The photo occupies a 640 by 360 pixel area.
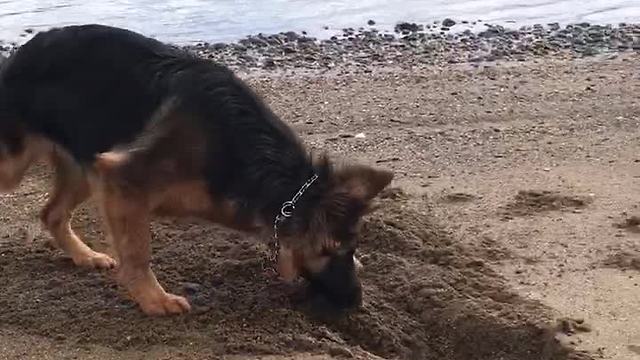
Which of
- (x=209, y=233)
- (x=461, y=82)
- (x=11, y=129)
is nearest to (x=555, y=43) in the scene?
(x=461, y=82)

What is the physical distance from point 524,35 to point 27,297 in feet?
29.6

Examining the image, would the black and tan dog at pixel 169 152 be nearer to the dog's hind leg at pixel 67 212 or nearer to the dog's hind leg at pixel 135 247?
the dog's hind leg at pixel 135 247

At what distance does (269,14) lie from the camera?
1518 centimetres

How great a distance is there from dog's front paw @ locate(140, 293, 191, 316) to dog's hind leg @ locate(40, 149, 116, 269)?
2.47ft

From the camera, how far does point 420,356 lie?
5.32 metres

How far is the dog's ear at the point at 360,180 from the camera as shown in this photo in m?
4.94

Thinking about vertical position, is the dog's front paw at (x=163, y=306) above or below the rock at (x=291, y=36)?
below

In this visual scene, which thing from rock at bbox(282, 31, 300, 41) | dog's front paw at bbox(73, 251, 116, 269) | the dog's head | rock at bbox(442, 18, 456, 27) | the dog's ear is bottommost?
dog's front paw at bbox(73, 251, 116, 269)

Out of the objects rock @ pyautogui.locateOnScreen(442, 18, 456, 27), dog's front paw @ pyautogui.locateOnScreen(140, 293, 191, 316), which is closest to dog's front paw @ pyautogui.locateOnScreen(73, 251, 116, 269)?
dog's front paw @ pyautogui.locateOnScreen(140, 293, 191, 316)

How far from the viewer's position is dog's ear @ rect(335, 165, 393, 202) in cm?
494

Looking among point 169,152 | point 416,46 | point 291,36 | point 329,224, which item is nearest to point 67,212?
point 169,152

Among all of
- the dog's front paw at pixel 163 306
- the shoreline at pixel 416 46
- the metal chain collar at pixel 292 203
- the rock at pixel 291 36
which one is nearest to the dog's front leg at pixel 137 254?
the dog's front paw at pixel 163 306

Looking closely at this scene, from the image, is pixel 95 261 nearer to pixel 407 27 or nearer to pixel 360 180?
pixel 360 180

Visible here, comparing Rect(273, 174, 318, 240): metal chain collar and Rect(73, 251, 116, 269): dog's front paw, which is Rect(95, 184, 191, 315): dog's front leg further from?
Rect(273, 174, 318, 240): metal chain collar
